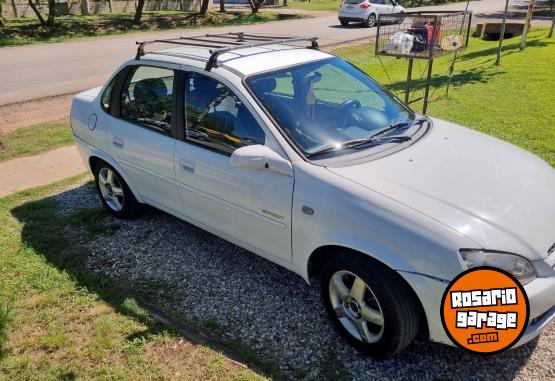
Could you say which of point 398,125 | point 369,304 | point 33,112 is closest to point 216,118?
point 398,125

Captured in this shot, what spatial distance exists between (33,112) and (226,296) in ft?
25.0

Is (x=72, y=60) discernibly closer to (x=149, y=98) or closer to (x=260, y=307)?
(x=149, y=98)

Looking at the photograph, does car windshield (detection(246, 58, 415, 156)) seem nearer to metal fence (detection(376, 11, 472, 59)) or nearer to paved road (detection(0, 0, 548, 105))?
metal fence (detection(376, 11, 472, 59))

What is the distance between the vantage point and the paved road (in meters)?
11.5

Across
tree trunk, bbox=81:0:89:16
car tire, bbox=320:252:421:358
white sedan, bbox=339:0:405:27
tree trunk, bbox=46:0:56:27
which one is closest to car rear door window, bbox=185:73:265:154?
car tire, bbox=320:252:421:358

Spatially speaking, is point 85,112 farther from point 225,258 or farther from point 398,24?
point 398,24

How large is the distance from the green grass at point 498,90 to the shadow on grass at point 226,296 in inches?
161

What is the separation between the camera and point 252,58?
3.88 metres

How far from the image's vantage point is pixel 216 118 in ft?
12.3

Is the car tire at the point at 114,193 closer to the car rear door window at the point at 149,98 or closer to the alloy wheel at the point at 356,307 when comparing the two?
the car rear door window at the point at 149,98

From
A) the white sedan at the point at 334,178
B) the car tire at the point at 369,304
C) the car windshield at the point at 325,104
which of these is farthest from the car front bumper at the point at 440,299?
the car windshield at the point at 325,104

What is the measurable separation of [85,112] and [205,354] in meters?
3.00

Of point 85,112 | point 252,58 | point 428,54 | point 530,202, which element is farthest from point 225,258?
point 428,54

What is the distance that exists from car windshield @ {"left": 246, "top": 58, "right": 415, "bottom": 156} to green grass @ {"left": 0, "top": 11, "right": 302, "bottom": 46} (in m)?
18.5
